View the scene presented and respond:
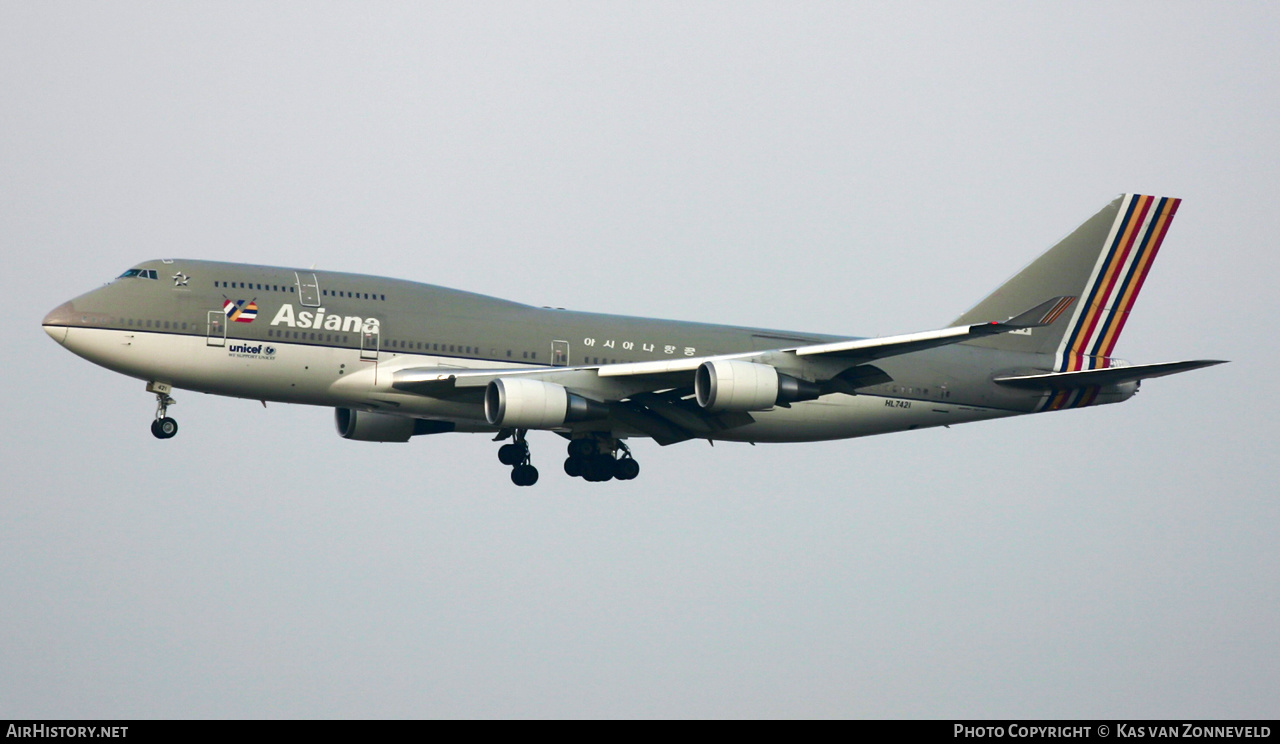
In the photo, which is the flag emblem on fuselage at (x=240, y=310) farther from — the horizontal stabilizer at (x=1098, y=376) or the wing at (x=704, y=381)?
the horizontal stabilizer at (x=1098, y=376)

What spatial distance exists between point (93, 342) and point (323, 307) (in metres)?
6.17

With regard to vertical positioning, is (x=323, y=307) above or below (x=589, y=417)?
above

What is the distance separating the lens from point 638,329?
4625 centimetres

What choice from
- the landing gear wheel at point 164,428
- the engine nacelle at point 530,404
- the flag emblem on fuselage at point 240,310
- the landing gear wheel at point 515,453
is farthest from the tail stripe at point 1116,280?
the landing gear wheel at point 164,428

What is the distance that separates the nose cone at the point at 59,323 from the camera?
134ft

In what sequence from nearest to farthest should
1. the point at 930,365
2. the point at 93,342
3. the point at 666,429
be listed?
the point at 93,342, the point at 666,429, the point at 930,365

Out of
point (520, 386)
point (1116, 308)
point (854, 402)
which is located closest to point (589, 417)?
point (520, 386)

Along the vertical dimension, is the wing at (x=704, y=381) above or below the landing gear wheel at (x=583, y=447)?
above

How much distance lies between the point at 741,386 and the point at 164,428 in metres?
16.2

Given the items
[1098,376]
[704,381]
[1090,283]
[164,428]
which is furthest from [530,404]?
[1090,283]

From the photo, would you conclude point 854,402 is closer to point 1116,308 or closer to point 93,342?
point 1116,308

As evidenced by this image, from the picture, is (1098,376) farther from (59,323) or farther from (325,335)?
(59,323)

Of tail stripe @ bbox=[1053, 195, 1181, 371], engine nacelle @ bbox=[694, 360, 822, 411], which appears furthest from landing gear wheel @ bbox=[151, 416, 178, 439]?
tail stripe @ bbox=[1053, 195, 1181, 371]

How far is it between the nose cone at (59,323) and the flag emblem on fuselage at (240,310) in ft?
13.4
